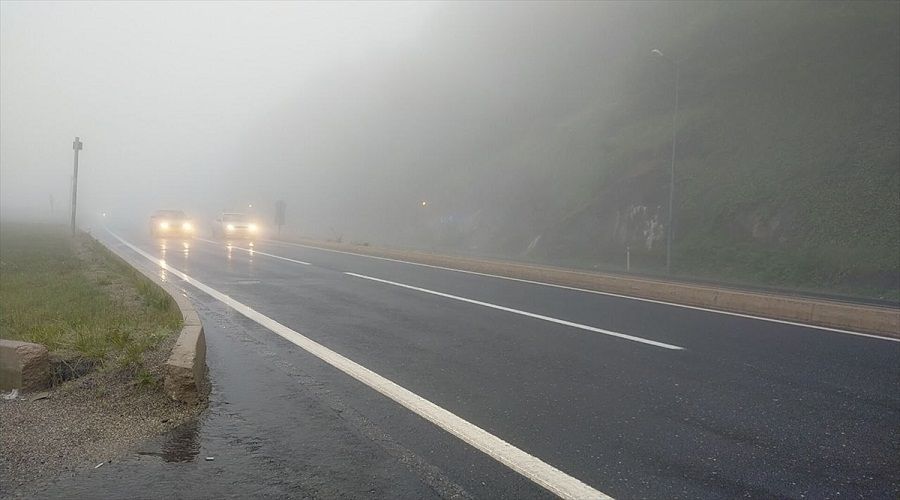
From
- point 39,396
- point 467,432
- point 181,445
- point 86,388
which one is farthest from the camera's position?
point 86,388

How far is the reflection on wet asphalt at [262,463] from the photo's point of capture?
3.31 metres

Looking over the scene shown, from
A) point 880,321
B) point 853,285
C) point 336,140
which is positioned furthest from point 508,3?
point 880,321

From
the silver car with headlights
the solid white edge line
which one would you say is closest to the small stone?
the solid white edge line

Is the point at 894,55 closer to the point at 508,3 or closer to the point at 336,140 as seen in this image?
the point at 508,3

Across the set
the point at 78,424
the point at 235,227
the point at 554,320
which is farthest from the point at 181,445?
the point at 235,227

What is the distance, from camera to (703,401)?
5.15 metres

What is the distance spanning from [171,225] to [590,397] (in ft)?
126

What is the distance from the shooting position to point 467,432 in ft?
13.9

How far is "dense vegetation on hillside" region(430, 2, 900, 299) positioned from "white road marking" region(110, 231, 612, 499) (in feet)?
66.0

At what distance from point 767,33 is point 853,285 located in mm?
21093

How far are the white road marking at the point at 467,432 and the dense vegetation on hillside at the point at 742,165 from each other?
66.0 ft

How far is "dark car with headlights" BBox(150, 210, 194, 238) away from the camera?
38.5 metres

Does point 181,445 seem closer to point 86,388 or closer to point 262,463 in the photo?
point 262,463

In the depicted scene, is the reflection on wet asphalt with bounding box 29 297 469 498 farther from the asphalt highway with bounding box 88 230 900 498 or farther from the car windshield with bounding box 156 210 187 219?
the car windshield with bounding box 156 210 187 219
